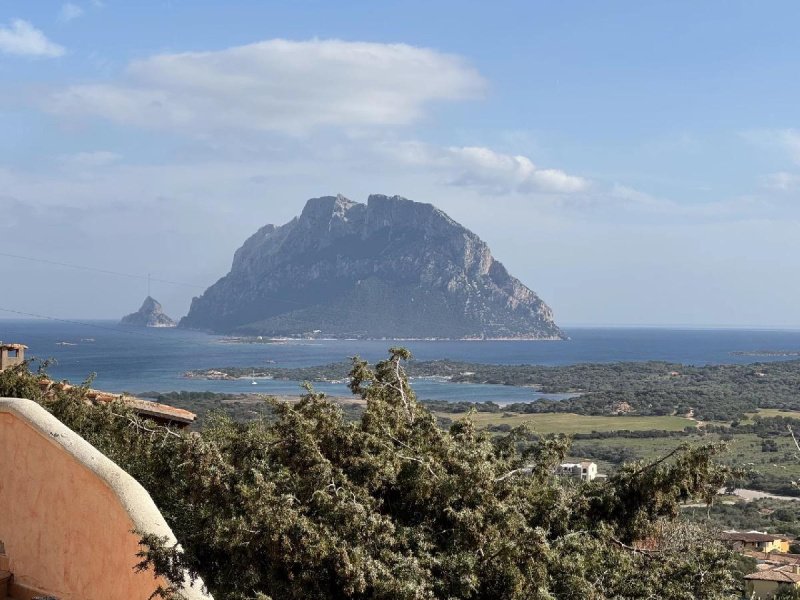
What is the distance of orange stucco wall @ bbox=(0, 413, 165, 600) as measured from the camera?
21.4 ft

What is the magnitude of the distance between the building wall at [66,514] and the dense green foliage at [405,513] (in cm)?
45

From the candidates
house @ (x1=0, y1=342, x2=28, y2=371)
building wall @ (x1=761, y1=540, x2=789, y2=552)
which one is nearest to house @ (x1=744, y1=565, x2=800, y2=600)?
building wall @ (x1=761, y1=540, x2=789, y2=552)

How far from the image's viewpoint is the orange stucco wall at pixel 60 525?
653 centimetres

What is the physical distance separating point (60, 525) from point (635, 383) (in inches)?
4348

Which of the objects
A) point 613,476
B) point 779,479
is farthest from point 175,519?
point 779,479

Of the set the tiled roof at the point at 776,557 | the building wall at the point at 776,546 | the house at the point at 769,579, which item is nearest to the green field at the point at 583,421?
the building wall at the point at 776,546

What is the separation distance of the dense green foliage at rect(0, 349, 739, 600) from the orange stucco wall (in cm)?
53

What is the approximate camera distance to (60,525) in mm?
7047

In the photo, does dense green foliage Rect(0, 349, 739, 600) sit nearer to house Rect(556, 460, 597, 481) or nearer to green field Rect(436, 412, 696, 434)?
house Rect(556, 460, 597, 481)

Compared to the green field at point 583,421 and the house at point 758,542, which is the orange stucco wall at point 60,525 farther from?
the green field at point 583,421

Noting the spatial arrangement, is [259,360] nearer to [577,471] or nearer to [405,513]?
[577,471]

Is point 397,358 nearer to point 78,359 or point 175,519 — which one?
point 175,519

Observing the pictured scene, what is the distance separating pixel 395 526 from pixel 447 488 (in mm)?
452

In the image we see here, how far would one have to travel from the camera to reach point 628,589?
6254mm
